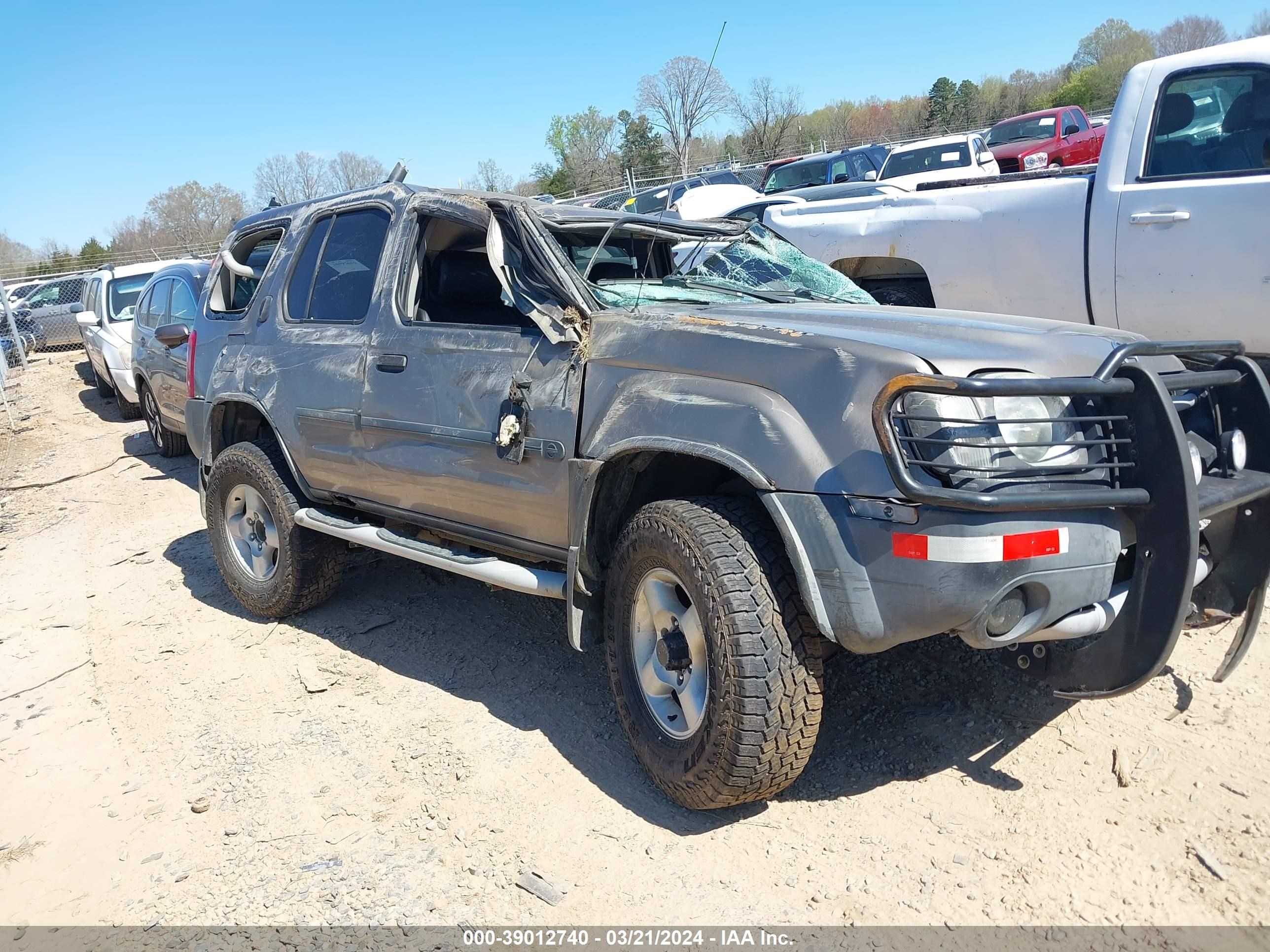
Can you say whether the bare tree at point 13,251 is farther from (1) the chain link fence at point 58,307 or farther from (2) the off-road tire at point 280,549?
(2) the off-road tire at point 280,549

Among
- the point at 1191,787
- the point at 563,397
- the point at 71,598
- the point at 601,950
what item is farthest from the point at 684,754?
the point at 71,598

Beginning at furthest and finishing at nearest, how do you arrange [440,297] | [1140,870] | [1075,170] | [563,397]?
[1075,170], [440,297], [563,397], [1140,870]

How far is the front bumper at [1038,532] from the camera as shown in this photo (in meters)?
2.42

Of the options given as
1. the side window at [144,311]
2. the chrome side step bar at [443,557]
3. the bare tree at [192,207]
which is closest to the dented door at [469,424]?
the chrome side step bar at [443,557]

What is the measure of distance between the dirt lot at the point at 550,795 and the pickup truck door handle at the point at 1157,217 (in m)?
2.43

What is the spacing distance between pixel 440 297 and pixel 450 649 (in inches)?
64.5

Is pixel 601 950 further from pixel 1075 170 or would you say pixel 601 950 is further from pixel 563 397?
pixel 1075 170

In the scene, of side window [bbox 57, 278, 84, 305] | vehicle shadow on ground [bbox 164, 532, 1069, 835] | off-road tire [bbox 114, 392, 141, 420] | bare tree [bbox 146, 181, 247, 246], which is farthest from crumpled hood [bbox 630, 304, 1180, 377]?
bare tree [bbox 146, 181, 247, 246]

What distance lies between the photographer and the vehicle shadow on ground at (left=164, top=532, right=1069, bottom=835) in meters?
3.21

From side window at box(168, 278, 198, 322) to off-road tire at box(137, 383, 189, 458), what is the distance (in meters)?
0.80

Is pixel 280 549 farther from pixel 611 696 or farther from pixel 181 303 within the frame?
pixel 181 303

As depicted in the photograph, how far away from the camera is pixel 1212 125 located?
17.0ft

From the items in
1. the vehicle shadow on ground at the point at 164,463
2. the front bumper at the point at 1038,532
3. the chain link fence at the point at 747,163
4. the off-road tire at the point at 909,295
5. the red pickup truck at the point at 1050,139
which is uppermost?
the chain link fence at the point at 747,163

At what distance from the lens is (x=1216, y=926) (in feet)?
7.87
